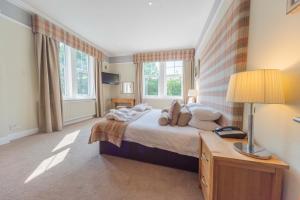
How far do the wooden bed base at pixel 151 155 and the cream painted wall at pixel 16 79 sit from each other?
1.98m

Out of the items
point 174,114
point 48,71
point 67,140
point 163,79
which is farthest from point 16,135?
point 163,79

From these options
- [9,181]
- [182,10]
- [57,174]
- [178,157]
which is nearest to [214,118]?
[178,157]

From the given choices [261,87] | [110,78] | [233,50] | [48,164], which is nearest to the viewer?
[261,87]

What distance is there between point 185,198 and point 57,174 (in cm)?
149

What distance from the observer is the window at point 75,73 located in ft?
13.3

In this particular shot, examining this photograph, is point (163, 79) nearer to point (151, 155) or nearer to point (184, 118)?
point (184, 118)

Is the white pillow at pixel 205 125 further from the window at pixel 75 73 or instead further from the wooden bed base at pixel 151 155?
the window at pixel 75 73

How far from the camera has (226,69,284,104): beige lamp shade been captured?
828 millimetres

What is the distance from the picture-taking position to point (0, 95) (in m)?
2.51

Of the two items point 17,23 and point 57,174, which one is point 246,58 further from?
point 17,23

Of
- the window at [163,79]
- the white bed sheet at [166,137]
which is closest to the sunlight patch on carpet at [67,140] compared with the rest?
the white bed sheet at [166,137]

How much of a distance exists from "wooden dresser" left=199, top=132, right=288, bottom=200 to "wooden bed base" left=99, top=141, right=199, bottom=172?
0.79m

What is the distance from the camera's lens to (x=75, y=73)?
4.38 metres

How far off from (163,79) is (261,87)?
5.04m
